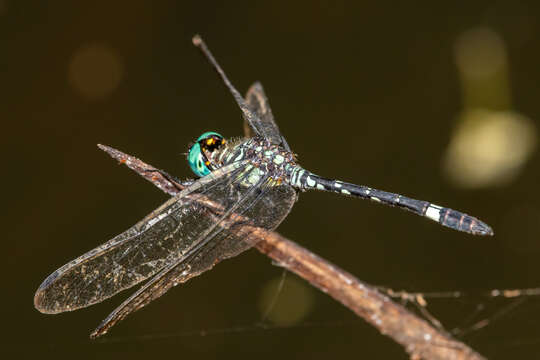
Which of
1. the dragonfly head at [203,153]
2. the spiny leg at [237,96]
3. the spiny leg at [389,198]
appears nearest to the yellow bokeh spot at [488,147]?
the spiny leg at [389,198]

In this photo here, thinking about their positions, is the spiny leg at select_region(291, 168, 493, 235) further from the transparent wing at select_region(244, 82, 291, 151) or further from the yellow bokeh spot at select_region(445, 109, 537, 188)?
the yellow bokeh spot at select_region(445, 109, 537, 188)

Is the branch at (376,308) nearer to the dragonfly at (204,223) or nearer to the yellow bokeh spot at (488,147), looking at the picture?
the dragonfly at (204,223)

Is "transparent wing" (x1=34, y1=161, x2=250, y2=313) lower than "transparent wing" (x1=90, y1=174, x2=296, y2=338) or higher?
higher

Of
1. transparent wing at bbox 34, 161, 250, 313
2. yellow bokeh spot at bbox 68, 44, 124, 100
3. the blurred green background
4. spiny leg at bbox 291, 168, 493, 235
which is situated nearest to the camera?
transparent wing at bbox 34, 161, 250, 313

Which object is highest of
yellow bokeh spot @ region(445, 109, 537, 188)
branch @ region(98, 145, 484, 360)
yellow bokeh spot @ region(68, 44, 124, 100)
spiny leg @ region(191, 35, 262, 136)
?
yellow bokeh spot @ region(68, 44, 124, 100)

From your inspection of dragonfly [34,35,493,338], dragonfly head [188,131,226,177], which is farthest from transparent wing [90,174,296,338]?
dragonfly head [188,131,226,177]

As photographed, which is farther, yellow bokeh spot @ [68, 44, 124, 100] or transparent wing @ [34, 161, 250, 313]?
yellow bokeh spot @ [68, 44, 124, 100]

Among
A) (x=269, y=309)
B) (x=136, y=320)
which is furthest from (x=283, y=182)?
(x=136, y=320)
